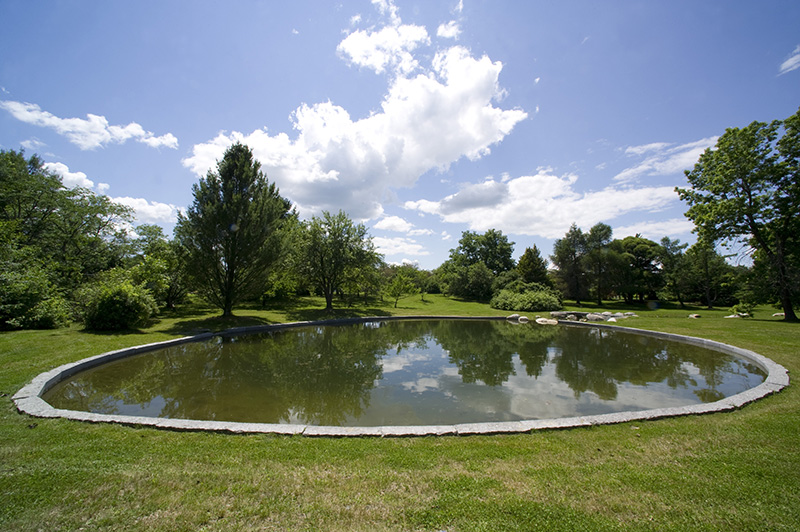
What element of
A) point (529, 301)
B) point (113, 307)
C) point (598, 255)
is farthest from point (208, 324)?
point (598, 255)

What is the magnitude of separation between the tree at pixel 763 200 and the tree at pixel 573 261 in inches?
572

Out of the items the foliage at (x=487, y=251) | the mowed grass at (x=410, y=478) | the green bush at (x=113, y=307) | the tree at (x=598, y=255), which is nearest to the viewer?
the mowed grass at (x=410, y=478)

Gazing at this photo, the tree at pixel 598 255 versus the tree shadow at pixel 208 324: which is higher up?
the tree at pixel 598 255

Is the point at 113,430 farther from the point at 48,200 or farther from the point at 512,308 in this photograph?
the point at 512,308

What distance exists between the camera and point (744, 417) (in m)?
4.55

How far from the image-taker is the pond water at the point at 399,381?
5645mm

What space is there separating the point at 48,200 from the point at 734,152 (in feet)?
127

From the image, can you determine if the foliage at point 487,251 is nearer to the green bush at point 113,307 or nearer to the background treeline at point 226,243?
the background treeline at point 226,243

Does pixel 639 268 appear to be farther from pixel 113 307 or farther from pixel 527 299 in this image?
pixel 113 307

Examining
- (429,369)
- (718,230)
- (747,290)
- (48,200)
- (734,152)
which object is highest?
(734,152)

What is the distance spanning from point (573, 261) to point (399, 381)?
101ft

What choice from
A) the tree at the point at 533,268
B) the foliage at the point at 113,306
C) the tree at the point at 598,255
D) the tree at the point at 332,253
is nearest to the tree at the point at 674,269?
the tree at the point at 598,255

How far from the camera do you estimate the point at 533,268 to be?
110ft

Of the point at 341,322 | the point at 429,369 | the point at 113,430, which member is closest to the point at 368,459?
the point at 113,430
